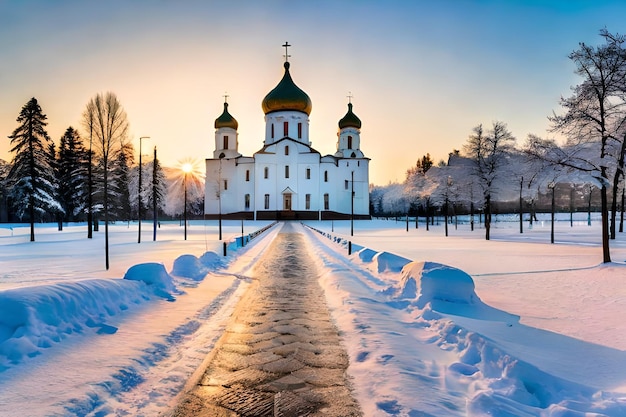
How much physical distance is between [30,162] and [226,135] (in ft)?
144

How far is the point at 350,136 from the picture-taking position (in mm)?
77125

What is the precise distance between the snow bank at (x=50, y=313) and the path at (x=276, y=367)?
6.95ft

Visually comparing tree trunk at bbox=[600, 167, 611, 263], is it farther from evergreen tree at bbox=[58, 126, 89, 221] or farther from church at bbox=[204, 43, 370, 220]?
church at bbox=[204, 43, 370, 220]

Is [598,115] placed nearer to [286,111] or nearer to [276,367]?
[276,367]

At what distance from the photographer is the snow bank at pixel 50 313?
507cm

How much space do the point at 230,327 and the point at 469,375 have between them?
12.5 feet

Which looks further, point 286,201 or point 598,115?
point 286,201

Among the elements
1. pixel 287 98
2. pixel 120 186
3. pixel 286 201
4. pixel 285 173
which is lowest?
pixel 286 201

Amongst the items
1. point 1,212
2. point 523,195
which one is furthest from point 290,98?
point 1,212

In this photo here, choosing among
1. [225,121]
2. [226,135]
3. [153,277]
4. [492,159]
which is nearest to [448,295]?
[153,277]

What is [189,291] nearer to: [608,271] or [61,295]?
[61,295]

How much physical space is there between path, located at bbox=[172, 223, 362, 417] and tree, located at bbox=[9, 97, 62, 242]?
106 feet

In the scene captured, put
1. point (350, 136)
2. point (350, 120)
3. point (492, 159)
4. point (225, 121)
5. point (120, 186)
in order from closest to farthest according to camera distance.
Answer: point (492, 159) < point (120, 186) < point (225, 121) < point (350, 120) < point (350, 136)

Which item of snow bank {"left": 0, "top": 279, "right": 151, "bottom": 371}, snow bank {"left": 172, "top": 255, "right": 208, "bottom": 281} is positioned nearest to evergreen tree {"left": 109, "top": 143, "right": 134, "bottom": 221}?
snow bank {"left": 172, "top": 255, "right": 208, "bottom": 281}
